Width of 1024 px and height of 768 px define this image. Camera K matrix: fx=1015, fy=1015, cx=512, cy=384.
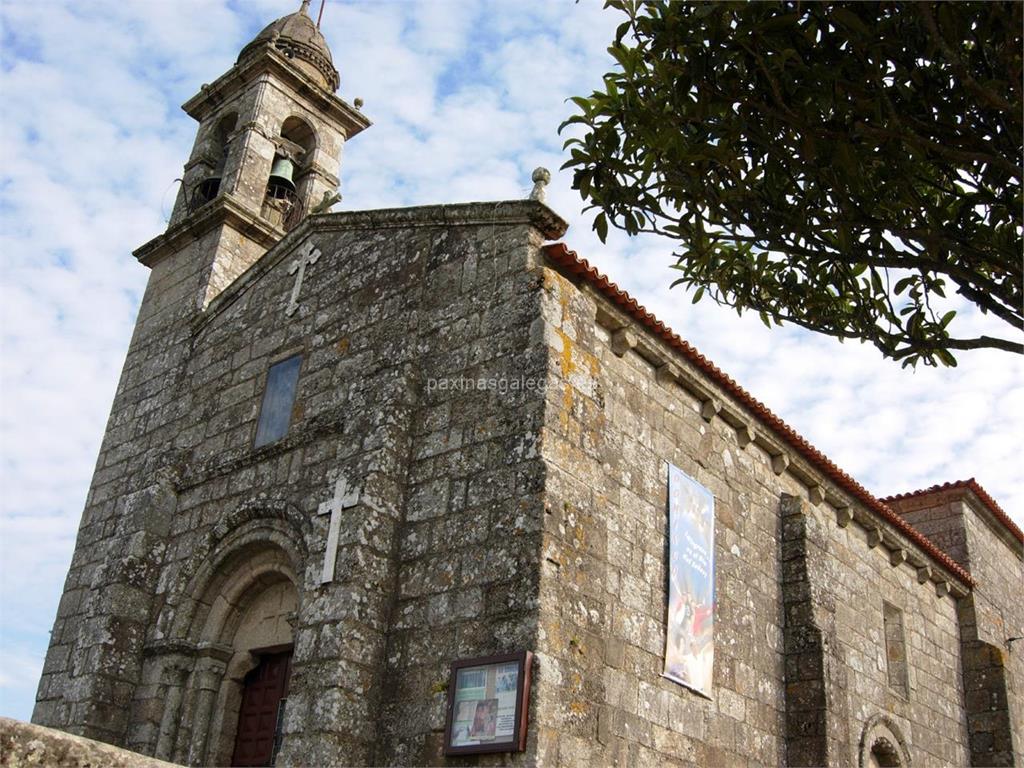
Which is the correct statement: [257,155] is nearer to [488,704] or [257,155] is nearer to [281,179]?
[281,179]

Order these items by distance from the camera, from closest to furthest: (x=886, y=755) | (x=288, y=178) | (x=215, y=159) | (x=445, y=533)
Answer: (x=445, y=533), (x=886, y=755), (x=288, y=178), (x=215, y=159)

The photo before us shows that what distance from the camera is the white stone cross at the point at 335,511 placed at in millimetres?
7715

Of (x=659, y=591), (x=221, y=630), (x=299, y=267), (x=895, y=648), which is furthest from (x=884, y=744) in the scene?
(x=299, y=267)

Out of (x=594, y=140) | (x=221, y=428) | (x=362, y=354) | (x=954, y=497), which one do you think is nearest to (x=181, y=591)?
(x=221, y=428)

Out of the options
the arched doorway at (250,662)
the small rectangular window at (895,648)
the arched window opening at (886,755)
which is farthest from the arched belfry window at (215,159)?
the arched window opening at (886,755)

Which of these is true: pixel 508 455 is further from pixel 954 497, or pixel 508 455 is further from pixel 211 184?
pixel 954 497

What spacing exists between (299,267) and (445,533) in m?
4.19

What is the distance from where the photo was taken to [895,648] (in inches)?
476

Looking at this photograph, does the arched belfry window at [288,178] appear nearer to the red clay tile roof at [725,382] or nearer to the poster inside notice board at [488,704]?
the red clay tile roof at [725,382]

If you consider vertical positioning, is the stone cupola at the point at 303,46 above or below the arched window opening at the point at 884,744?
above

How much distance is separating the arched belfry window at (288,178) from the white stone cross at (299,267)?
110 inches

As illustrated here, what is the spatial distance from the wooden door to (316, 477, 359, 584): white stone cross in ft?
4.98

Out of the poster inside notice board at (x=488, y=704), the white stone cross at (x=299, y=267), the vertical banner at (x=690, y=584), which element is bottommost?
the poster inside notice board at (x=488, y=704)

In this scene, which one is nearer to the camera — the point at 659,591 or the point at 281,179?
the point at 659,591
